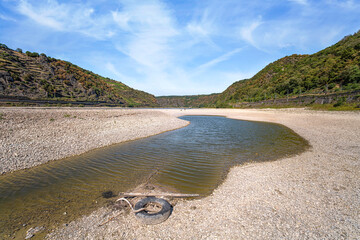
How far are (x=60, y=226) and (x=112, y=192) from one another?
1.92 meters

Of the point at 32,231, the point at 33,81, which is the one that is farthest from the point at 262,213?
the point at 33,81

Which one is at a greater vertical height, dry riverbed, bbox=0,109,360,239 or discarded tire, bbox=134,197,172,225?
discarded tire, bbox=134,197,172,225

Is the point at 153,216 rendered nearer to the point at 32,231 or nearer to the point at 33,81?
the point at 32,231

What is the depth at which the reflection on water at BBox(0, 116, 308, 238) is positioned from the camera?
469 centimetres

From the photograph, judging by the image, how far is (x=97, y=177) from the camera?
280 inches

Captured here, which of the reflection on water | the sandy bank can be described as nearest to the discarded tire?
the reflection on water

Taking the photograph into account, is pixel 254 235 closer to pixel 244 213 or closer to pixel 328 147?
pixel 244 213

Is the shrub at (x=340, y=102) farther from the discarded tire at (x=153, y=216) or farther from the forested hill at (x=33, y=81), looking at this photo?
the forested hill at (x=33, y=81)

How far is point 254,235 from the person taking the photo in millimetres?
3465

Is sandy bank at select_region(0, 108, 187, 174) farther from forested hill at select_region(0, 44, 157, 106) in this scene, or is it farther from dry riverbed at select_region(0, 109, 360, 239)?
forested hill at select_region(0, 44, 157, 106)

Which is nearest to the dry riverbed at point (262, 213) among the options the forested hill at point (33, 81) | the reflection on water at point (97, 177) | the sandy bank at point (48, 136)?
the reflection on water at point (97, 177)

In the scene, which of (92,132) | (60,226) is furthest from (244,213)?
(92,132)

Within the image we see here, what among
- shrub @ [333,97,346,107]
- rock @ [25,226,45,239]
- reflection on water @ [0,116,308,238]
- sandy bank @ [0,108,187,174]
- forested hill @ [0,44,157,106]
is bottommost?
reflection on water @ [0,116,308,238]

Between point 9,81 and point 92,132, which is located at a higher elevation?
point 9,81
